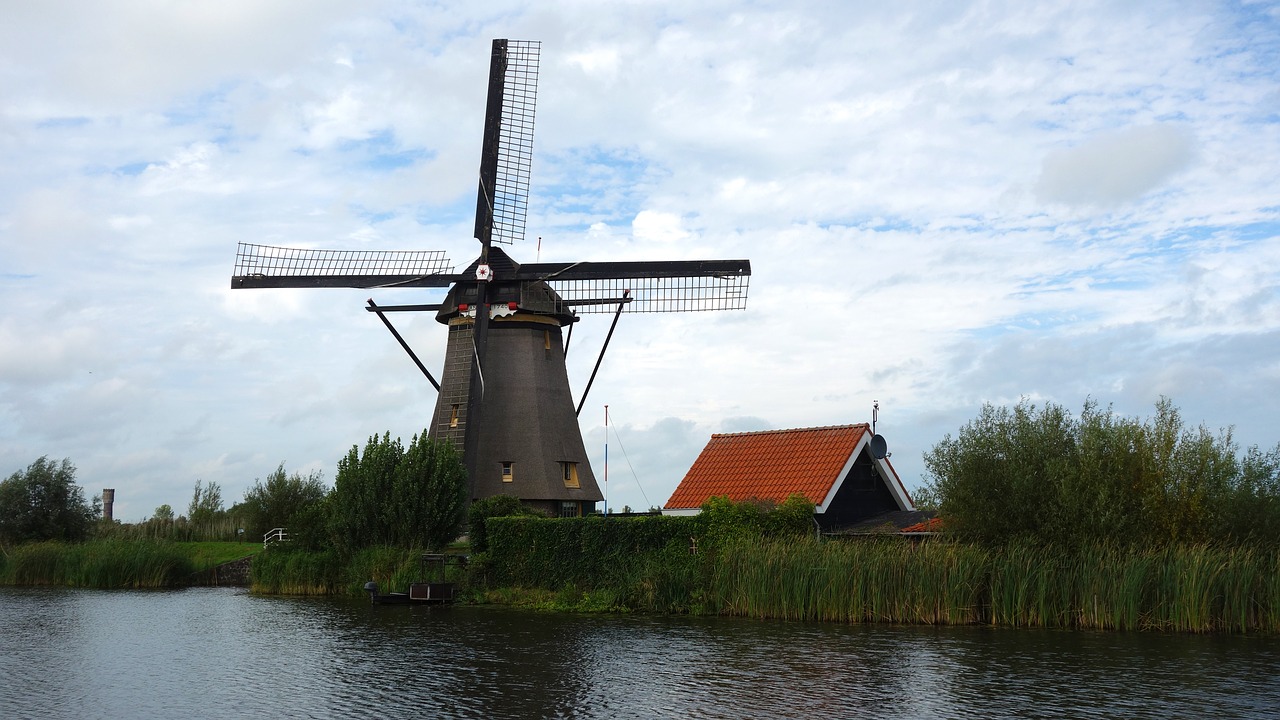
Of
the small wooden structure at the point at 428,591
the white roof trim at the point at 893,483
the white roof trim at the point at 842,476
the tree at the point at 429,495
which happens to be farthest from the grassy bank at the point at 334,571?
the white roof trim at the point at 893,483

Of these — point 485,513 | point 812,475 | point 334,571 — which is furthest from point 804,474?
point 334,571

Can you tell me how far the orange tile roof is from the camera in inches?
1040

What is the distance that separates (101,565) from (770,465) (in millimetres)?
21690

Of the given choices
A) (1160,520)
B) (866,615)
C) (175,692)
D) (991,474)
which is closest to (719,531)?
(866,615)

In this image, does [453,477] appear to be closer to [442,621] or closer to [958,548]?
[442,621]

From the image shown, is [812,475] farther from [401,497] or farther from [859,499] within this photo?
[401,497]

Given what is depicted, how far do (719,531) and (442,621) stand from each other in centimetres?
619

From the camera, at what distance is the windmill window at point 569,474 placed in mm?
32812

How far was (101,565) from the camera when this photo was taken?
113 ft

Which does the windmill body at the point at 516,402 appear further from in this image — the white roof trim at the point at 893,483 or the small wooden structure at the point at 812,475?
the white roof trim at the point at 893,483

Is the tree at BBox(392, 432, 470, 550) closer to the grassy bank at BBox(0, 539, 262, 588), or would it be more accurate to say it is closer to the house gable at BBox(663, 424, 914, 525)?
the house gable at BBox(663, 424, 914, 525)

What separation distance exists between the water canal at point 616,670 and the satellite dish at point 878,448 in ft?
23.6

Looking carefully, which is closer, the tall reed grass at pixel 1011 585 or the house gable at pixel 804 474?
the tall reed grass at pixel 1011 585

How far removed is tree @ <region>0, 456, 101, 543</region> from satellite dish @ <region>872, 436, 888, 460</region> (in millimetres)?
31725
